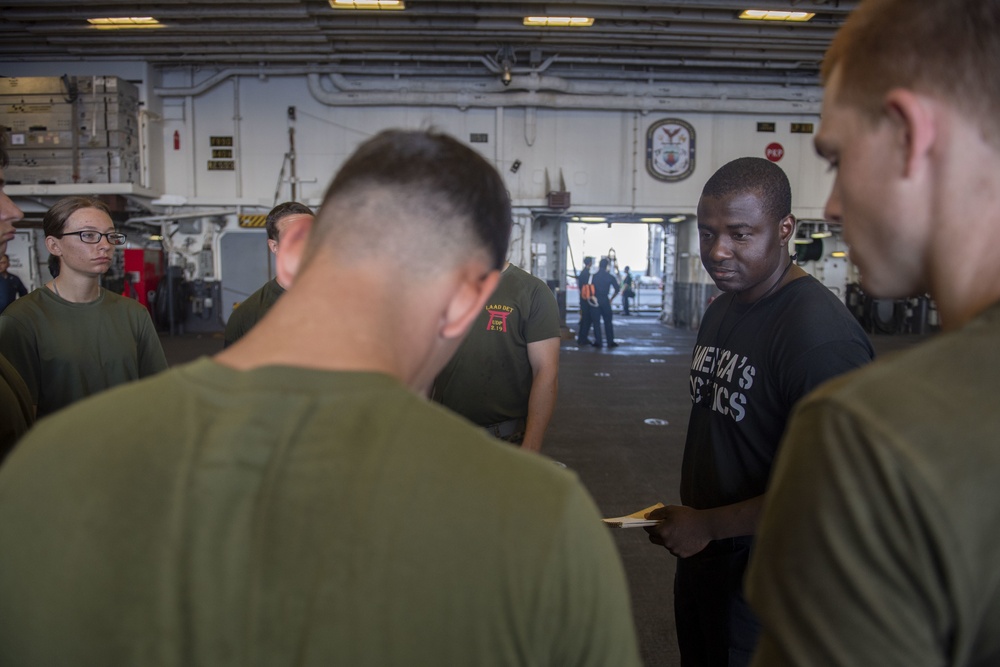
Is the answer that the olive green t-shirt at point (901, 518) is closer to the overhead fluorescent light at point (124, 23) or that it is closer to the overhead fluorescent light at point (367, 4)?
the overhead fluorescent light at point (367, 4)

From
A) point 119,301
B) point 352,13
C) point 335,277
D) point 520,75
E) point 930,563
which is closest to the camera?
point 930,563

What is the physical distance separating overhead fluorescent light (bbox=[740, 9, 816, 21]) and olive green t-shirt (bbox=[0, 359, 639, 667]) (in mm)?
11581

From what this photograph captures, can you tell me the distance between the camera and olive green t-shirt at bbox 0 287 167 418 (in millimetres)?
2947

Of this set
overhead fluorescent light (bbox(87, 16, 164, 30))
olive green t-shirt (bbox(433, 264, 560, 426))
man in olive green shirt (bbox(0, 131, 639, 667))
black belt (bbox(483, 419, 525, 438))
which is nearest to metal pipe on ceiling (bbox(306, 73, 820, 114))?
overhead fluorescent light (bbox(87, 16, 164, 30))

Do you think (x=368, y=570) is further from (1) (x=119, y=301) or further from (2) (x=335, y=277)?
(1) (x=119, y=301)

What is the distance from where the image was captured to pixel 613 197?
1366cm

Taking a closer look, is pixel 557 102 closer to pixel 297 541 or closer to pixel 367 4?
pixel 367 4

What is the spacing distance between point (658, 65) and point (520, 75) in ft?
9.18

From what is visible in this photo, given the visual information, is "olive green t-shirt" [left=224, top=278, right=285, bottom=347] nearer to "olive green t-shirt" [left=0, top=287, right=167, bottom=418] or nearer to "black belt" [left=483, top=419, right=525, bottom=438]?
"olive green t-shirt" [left=0, top=287, right=167, bottom=418]

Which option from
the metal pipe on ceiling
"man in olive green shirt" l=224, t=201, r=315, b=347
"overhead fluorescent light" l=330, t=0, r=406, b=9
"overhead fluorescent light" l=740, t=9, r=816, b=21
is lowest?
"man in olive green shirt" l=224, t=201, r=315, b=347

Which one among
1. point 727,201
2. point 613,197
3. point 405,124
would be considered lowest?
point 727,201

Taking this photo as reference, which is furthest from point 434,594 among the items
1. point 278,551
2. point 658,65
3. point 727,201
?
point 658,65

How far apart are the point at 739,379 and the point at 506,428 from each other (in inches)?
58.2

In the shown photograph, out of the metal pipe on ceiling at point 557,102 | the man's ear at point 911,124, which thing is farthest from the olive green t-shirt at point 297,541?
the metal pipe on ceiling at point 557,102
